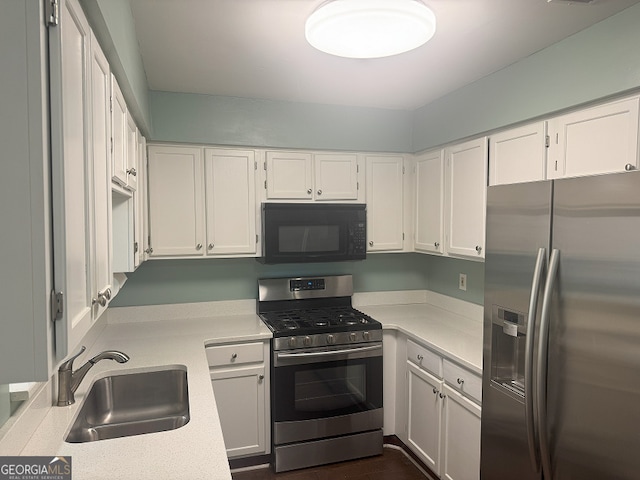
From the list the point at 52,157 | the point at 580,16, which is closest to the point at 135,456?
the point at 52,157

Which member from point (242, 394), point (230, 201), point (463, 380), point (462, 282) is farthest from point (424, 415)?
point (230, 201)

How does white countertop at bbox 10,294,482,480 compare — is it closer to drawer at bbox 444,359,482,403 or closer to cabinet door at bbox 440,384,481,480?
drawer at bbox 444,359,482,403

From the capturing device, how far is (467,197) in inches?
107

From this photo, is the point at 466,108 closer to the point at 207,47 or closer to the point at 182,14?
the point at 207,47

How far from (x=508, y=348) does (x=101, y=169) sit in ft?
5.52

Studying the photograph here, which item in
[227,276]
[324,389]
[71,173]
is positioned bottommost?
[324,389]

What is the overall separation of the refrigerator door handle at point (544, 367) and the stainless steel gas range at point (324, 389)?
1.41 metres

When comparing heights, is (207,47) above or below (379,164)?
above

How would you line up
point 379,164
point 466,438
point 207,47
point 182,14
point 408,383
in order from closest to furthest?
point 182,14 → point 207,47 → point 466,438 → point 408,383 → point 379,164

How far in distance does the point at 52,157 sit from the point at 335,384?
7.91 ft

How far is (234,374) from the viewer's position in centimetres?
272

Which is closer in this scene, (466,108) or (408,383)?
(466,108)

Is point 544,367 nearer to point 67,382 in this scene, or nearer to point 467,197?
point 467,197

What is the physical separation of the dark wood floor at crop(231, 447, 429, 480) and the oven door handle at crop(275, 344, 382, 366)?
27.9 inches
